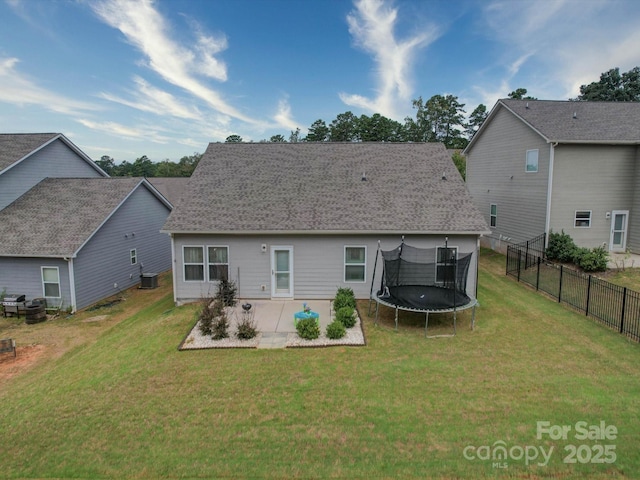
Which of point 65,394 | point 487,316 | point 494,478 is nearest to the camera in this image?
point 494,478

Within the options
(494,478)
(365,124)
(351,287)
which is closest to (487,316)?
(351,287)

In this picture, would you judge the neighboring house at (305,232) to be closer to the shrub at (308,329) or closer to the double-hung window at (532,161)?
the shrub at (308,329)

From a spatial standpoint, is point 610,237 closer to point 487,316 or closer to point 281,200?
point 487,316

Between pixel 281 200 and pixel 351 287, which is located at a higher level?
pixel 281 200

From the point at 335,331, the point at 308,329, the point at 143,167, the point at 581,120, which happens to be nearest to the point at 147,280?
the point at 308,329

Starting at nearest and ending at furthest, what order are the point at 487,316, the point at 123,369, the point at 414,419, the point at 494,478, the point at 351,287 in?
the point at 494,478 → the point at 414,419 → the point at 123,369 → the point at 487,316 → the point at 351,287

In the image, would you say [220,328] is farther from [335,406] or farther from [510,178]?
[510,178]

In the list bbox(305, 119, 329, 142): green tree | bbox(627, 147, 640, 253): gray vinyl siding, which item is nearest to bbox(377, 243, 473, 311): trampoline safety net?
bbox(627, 147, 640, 253): gray vinyl siding

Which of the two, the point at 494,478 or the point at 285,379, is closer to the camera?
the point at 494,478

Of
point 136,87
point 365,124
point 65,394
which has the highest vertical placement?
point 365,124
